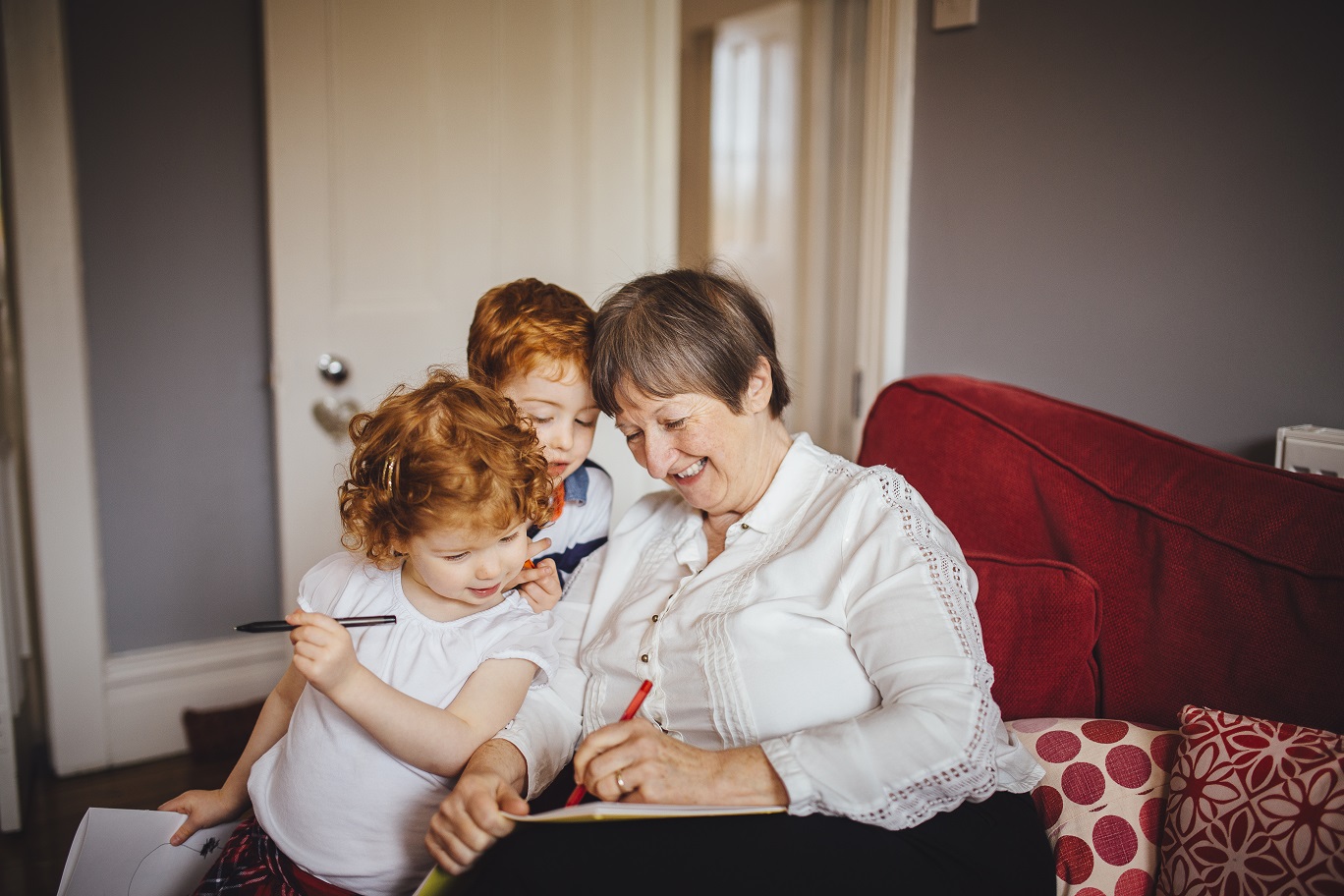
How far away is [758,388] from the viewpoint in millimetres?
1336

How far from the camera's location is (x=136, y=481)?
2402mm

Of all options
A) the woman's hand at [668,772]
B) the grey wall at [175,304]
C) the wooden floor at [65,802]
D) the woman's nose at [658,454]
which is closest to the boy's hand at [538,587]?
the woman's nose at [658,454]

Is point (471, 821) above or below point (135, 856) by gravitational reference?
above

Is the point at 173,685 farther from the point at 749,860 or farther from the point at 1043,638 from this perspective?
the point at 1043,638

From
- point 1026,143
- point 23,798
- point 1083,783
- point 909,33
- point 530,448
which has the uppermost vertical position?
point 909,33

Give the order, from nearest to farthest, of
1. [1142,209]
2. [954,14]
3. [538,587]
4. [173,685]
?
[538,587] → [1142,209] → [954,14] → [173,685]

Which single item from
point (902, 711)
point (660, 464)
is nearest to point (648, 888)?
point (902, 711)

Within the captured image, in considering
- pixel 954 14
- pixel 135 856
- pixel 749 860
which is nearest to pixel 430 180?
pixel 954 14

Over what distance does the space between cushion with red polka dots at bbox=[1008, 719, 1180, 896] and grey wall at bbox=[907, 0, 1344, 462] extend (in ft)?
2.78

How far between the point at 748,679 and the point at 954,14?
5.58 ft

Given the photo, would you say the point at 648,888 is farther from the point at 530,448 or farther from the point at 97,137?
the point at 97,137

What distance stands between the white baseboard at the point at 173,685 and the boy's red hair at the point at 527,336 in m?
1.57

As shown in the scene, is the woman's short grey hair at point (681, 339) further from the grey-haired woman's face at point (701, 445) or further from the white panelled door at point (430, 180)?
the white panelled door at point (430, 180)

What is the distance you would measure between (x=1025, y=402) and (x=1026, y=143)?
2.63ft
